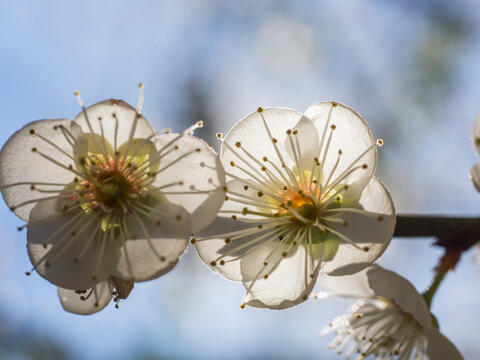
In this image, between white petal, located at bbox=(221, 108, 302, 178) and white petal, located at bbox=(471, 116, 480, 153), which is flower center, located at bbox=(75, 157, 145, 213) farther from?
white petal, located at bbox=(471, 116, 480, 153)

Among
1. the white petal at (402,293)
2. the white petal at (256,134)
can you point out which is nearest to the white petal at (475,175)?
the white petal at (402,293)

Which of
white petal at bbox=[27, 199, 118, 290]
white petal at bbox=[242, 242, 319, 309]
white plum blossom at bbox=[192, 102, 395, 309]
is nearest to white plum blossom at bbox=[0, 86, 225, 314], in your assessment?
white petal at bbox=[27, 199, 118, 290]

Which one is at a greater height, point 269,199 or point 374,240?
point 269,199

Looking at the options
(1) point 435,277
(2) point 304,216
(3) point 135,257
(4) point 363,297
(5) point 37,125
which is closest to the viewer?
(3) point 135,257

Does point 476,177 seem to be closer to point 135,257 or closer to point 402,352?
point 402,352

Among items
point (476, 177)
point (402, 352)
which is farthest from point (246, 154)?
point (402, 352)

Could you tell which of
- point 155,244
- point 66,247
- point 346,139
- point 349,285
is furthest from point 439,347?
point 66,247

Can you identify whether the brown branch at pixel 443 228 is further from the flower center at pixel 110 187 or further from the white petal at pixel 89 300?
the white petal at pixel 89 300

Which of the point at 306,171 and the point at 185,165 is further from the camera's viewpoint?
the point at 306,171
